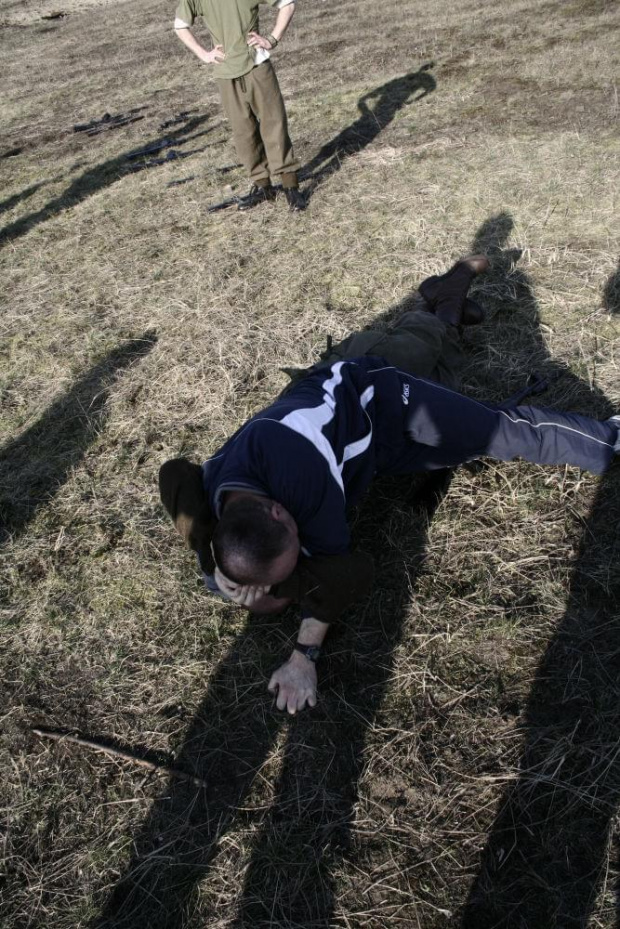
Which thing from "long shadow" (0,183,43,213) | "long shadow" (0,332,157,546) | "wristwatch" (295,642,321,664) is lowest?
"wristwatch" (295,642,321,664)

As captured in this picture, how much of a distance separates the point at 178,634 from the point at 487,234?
4196 mm

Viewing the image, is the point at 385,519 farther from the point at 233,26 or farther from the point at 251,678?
the point at 233,26

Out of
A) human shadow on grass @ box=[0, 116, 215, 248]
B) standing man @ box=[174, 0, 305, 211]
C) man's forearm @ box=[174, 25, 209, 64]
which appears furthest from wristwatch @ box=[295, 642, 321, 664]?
human shadow on grass @ box=[0, 116, 215, 248]

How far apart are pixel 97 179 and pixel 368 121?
152 inches

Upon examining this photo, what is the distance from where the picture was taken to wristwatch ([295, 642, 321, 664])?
2.35m

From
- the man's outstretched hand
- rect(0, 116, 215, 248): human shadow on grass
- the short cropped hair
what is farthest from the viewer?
rect(0, 116, 215, 248): human shadow on grass

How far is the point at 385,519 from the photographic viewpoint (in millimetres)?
2955

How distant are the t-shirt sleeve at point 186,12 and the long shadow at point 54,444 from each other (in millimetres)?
3284

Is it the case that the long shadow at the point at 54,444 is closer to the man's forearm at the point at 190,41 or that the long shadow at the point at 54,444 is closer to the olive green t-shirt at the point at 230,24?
the olive green t-shirt at the point at 230,24

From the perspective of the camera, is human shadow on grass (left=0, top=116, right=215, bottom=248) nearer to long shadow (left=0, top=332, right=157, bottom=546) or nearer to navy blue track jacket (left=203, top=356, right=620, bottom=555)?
long shadow (left=0, top=332, right=157, bottom=546)

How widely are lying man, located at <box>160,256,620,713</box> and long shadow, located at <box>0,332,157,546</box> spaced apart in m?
1.47

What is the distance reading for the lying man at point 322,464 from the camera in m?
2.00

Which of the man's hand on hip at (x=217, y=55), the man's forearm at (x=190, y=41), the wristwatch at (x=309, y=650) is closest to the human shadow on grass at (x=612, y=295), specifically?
the wristwatch at (x=309, y=650)

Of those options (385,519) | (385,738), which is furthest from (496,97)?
(385,738)
